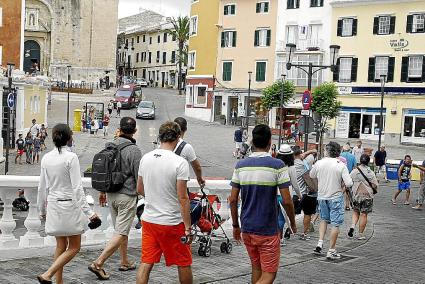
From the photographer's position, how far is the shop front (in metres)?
44.4

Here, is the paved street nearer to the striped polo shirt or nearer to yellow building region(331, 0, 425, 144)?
the striped polo shirt

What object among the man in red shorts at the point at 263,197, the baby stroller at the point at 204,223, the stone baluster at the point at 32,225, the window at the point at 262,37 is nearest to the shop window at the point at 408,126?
the window at the point at 262,37

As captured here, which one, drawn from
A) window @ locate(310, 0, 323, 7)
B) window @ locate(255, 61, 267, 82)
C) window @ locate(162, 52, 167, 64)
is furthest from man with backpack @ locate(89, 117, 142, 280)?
window @ locate(162, 52, 167, 64)

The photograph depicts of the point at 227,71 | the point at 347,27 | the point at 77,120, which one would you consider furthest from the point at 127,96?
the point at 347,27

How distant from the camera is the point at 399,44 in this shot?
4384 centimetres

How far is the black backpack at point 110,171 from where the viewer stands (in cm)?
728

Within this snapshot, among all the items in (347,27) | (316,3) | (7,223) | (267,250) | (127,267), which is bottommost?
(127,267)

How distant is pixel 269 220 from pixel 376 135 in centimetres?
3986

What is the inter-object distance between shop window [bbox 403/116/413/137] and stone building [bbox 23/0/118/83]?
42600 mm

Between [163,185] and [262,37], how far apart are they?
47802mm

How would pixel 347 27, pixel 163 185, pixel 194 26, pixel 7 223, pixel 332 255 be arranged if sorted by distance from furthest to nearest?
1. pixel 194 26
2. pixel 347 27
3. pixel 332 255
4. pixel 7 223
5. pixel 163 185

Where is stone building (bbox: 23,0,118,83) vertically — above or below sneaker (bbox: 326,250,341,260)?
above

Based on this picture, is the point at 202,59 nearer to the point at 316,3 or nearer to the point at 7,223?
the point at 316,3

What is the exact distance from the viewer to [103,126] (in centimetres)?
4059
